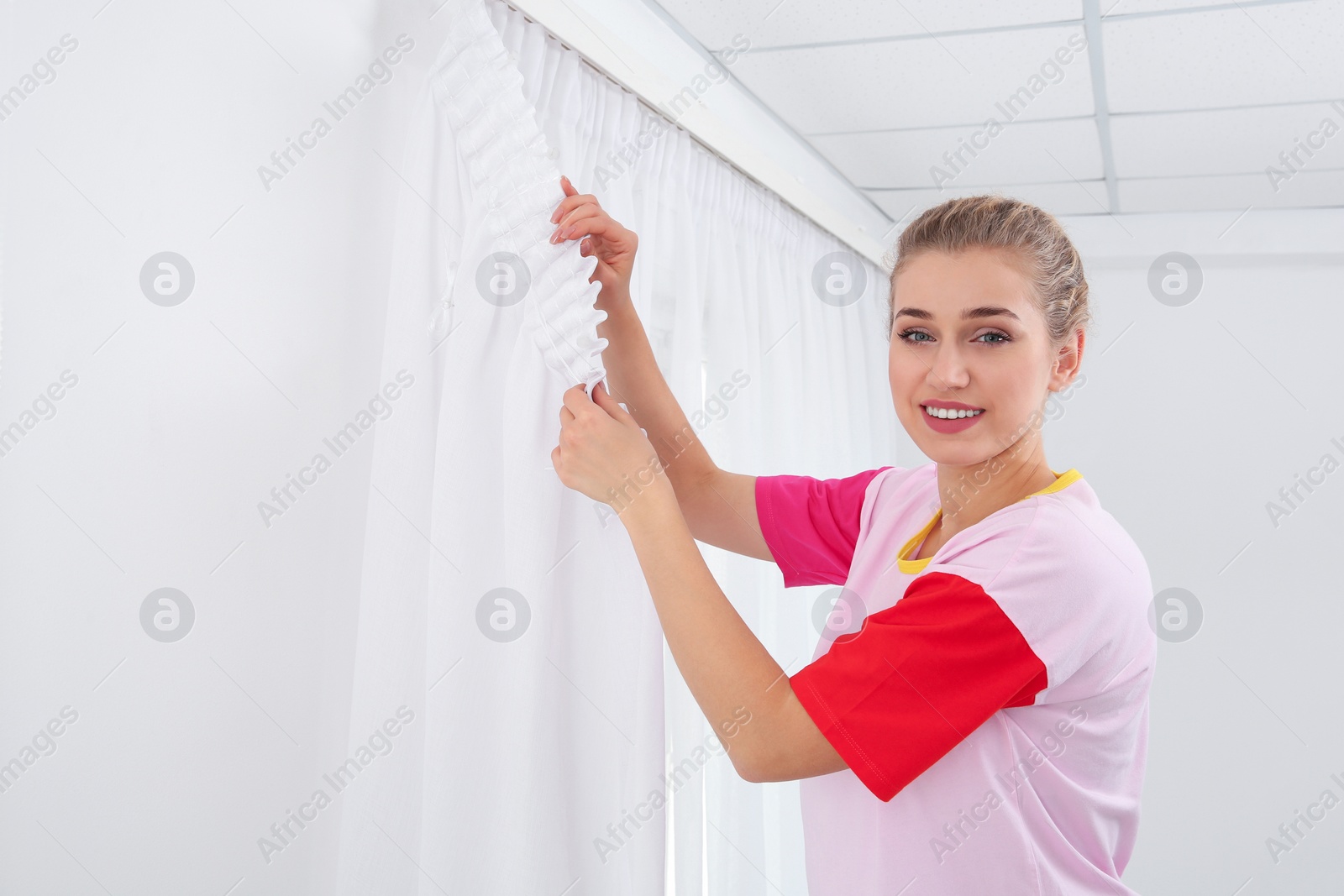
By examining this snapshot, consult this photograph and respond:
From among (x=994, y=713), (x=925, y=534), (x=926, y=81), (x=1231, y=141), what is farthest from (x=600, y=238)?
(x=1231, y=141)

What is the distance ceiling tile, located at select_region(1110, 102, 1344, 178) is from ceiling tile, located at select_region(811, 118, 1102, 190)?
0.09m

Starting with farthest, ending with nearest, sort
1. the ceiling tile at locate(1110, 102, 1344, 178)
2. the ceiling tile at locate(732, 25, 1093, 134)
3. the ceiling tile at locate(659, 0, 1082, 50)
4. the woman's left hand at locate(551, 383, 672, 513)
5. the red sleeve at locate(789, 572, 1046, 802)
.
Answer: the ceiling tile at locate(1110, 102, 1344, 178) < the ceiling tile at locate(732, 25, 1093, 134) < the ceiling tile at locate(659, 0, 1082, 50) < the woman's left hand at locate(551, 383, 672, 513) < the red sleeve at locate(789, 572, 1046, 802)

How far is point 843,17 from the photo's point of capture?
169cm

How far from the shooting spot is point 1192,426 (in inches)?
114

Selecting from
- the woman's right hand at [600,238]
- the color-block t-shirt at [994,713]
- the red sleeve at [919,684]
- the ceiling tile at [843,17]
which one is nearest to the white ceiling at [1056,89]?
the ceiling tile at [843,17]

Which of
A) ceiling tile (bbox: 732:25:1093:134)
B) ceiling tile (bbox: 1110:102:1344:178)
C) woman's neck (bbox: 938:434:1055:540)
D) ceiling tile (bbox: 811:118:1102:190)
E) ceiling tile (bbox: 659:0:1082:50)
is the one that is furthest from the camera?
ceiling tile (bbox: 811:118:1102:190)

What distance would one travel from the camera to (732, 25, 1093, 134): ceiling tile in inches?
71.4

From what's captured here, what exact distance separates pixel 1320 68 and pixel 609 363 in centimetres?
171

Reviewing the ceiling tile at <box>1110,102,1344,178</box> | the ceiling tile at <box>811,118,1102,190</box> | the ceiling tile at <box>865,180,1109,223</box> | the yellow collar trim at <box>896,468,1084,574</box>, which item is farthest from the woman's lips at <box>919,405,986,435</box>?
the ceiling tile at <box>865,180,1109,223</box>

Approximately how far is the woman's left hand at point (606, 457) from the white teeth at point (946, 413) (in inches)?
13.4

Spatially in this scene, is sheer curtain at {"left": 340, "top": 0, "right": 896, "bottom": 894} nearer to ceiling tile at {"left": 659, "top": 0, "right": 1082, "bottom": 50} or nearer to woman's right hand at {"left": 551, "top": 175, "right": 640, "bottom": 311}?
woman's right hand at {"left": 551, "top": 175, "right": 640, "bottom": 311}

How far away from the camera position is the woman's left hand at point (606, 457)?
3.25ft

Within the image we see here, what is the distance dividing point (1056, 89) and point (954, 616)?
5.13ft

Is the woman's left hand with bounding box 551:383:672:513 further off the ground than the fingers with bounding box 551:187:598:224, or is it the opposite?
the fingers with bounding box 551:187:598:224
